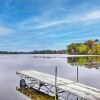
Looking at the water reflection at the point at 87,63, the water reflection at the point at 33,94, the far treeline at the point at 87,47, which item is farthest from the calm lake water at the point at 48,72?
the far treeline at the point at 87,47

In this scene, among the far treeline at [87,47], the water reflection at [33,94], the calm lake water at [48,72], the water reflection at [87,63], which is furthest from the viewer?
the far treeline at [87,47]

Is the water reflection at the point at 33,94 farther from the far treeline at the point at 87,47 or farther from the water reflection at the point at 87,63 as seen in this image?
the far treeline at the point at 87,47

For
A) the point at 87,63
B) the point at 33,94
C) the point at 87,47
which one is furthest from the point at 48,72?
the point at 87,47

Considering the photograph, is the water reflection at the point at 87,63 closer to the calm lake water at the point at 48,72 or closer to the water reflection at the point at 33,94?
the calm lake water at the point at 48,72

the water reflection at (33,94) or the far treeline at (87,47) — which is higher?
the far treeline at (87,47)

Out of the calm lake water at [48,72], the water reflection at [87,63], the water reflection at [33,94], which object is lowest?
the water reflection at [33,94]

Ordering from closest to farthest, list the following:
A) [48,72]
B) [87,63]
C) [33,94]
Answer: [33,94], [48,72], [87,63]

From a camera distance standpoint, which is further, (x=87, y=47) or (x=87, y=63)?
(x=87, y=47)

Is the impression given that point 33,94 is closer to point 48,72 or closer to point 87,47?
point 48,72

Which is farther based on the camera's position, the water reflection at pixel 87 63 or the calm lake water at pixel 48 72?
the water reflection at pixel 87 63

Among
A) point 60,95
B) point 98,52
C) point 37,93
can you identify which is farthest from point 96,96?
point 98,52

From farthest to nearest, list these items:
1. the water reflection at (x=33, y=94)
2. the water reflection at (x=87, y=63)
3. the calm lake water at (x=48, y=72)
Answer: the water reflection at (x=87, y=63), the calm lake water at (x=48, y=72), the water reflection at (x=33, y=94)

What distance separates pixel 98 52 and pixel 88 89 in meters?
67.1

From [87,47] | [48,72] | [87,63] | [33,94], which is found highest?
[87,47]
